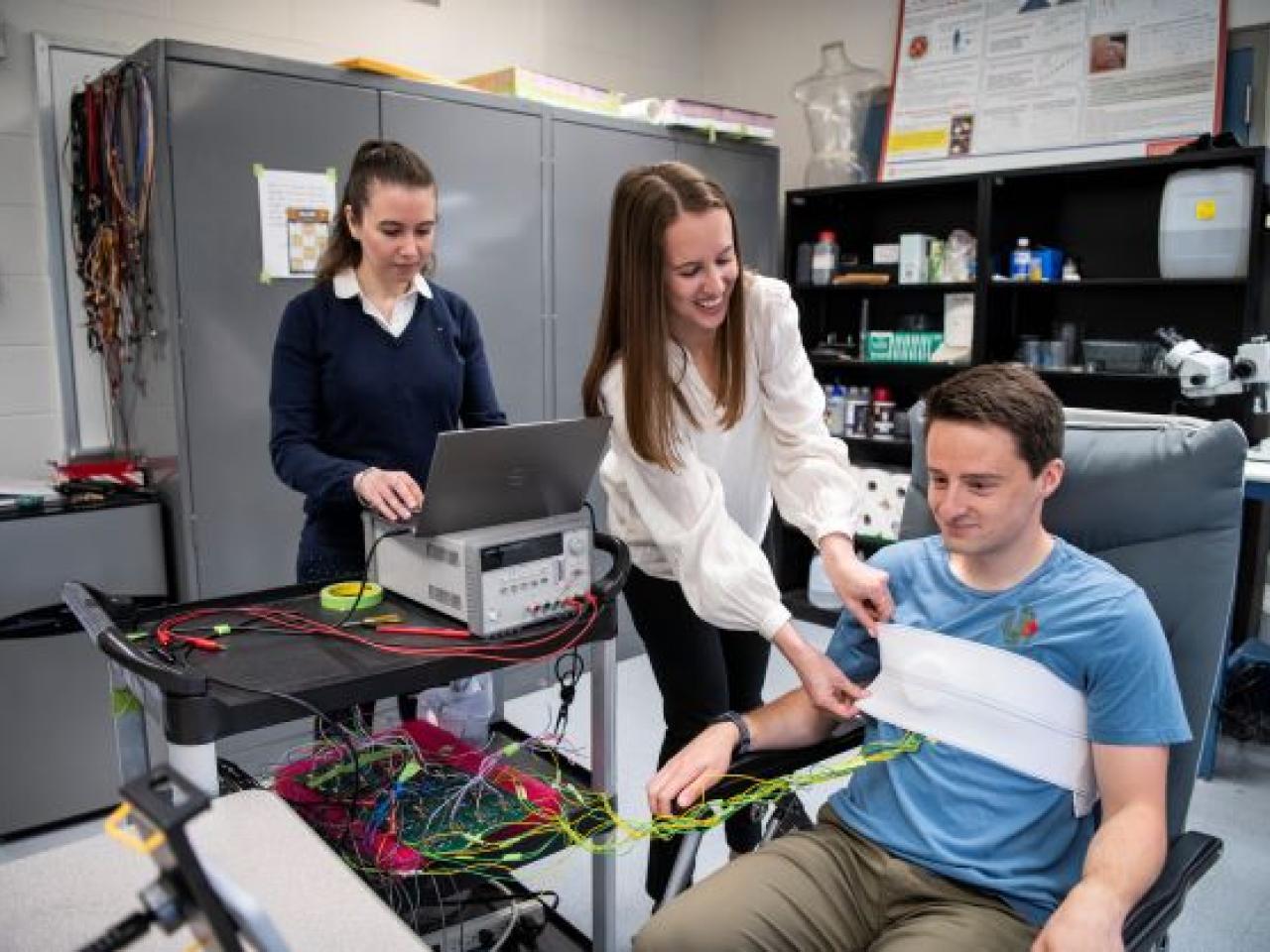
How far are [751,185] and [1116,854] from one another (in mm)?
3011

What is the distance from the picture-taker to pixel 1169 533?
1.47 m

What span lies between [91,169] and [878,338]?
2.59 m

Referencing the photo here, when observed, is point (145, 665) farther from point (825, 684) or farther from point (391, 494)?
point (825, 684)

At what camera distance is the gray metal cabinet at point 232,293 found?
2.52 meters

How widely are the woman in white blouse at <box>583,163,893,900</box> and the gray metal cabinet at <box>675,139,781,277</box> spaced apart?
6.38 ft

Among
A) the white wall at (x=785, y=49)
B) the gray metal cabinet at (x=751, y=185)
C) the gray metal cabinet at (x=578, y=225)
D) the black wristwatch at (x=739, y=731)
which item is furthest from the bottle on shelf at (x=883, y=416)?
the black wristwatch at (x=739, y=731)

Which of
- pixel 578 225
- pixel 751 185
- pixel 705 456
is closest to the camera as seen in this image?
pixel 705 456

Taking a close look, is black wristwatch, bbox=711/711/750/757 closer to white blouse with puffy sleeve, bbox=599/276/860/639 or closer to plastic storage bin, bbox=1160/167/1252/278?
white blouse with puffy sleeve, bbox=599/276/860/639

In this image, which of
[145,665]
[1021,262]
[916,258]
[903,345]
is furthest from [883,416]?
[145,665]

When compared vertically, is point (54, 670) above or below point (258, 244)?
below

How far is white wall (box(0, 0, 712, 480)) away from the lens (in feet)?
9.01

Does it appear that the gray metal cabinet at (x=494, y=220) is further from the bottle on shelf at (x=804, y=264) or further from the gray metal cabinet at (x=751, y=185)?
the bottle on shelf at (x=804, y=264)

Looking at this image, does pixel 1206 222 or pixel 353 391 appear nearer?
pixel 353 391

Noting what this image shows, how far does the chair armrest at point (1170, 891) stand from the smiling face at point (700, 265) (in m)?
0.97
